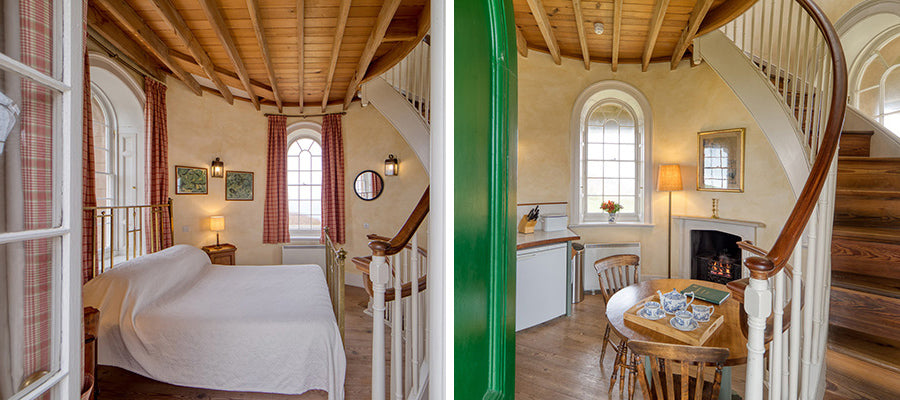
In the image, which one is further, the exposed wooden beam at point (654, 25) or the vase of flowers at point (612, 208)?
the vase of flowers at point (612, 208)

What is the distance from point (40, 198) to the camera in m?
0.67

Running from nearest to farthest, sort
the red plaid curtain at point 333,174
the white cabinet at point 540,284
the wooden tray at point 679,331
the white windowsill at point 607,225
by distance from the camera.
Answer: the wooden tray at point 679,331 < the white cabinet at point 540,284 < the white windowsill at point 607,225 < the red plaid curtain at point 333,174

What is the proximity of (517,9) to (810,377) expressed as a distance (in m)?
3.38

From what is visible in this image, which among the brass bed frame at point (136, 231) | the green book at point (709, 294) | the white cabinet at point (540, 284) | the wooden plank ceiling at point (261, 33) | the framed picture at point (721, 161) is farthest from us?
the framed picture at point (721, 161)

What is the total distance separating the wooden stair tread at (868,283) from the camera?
4.65 ft

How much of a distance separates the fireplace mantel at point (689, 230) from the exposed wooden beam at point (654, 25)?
194 cm

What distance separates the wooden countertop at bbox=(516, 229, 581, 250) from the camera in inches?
115

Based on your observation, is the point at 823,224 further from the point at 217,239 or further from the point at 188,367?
the point at 217,239

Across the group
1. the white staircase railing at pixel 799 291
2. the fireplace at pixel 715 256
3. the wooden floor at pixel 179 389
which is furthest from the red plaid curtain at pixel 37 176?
the fireplace at pixel 715 256

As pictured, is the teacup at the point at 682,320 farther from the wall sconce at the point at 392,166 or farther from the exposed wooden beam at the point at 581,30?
the wall sconce at the point at 392,166

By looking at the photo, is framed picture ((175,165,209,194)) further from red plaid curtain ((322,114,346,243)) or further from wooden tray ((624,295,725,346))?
wooden tray ((624,295,725,346))

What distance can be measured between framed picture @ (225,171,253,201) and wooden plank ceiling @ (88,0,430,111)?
1253mm

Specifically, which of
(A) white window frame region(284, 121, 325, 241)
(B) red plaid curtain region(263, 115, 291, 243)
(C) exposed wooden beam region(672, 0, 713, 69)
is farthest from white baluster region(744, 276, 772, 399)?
(B) red plaid curtain region(263, 115, 291, 243)

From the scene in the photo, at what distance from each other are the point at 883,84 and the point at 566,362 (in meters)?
3.95
